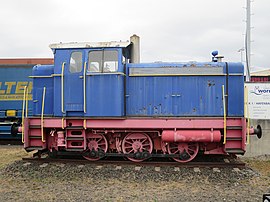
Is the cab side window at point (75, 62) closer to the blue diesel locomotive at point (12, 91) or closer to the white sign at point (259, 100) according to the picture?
the blue diesel locomotive at point (12, 91)

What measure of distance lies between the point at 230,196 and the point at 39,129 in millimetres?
5547

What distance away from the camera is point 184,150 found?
27.3 ft

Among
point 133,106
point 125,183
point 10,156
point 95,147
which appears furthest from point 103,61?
point 10,156

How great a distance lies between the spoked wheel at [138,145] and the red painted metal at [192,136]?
68 cm

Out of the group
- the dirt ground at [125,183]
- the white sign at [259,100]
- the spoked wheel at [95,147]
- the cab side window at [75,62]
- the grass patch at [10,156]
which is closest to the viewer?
the dirt ground at [125,183]

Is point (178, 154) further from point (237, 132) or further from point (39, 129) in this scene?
point (39, 129)

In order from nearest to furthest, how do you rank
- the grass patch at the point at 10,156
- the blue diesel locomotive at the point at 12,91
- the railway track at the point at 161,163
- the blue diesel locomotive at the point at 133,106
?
the railway track at the point at 161,163 → the blue diesel locomotive at the point at 133,106 → the grass patch at the point at 10,156 → the blue diesel locomotive at the point at 12,91

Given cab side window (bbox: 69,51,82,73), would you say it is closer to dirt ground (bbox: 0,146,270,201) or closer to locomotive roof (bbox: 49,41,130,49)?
locomotive roof (bbox: 49,41,130,49)

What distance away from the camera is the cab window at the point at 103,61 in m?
8.23

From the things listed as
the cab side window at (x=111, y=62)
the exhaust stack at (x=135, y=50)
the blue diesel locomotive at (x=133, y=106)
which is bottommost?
the blue diesel locomotive at (x=133, y=106)

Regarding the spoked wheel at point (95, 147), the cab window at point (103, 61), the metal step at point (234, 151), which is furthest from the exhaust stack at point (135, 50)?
the metal step at point (234, 151)

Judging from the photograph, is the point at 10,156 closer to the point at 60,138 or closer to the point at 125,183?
the point at 60,138

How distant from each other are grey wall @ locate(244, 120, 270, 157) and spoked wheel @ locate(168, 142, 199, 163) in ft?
9.77

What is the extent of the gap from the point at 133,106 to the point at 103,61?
1.57m
